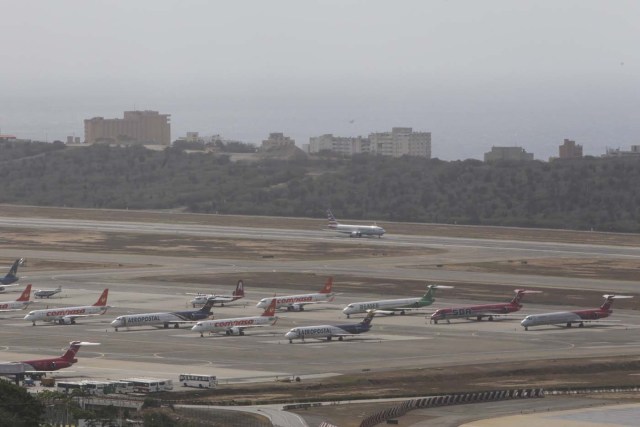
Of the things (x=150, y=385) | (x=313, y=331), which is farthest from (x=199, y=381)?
(x=313, y=331)

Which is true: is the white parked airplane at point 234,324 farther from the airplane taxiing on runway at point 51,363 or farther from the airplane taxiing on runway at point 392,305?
the airplane taxiing on runway at point 51,363

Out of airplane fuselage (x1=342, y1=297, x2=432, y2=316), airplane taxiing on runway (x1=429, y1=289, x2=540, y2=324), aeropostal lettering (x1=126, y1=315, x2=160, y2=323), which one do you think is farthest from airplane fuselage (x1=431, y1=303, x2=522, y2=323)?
aeropostal lettering (x1=126, y1=315, x2=160, y2=323)

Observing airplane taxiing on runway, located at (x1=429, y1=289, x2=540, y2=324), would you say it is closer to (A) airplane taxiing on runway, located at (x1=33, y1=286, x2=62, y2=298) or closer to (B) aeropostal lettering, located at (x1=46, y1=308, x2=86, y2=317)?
(B) aeropostal lettering, located at (x1=46, y1=308, x2=86, y2=317)

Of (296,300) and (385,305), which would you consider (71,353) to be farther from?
(296,300)

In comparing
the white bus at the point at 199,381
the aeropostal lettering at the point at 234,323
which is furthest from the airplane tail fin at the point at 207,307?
the white bus at the point at 199,381

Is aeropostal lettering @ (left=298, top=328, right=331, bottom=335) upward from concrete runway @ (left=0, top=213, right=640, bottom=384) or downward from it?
upward

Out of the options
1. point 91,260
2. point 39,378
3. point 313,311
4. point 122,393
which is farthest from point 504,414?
point 91,260
